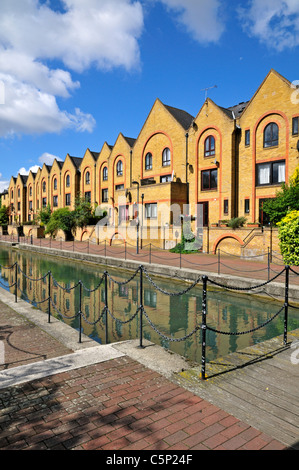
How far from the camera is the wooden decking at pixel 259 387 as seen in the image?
3.74 meters

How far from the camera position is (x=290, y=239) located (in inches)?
588

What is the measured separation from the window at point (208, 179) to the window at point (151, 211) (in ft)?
16.0

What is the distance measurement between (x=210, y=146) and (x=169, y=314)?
2082 cm

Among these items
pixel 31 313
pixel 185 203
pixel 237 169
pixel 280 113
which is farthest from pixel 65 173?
pixel 31 313

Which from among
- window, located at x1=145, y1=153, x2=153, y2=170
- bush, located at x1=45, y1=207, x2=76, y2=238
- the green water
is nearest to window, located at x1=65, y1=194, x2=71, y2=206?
bush, located at x1=45, y1=207, x2=76, y2=238

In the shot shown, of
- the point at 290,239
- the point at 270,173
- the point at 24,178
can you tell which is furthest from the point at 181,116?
the point at 24,178

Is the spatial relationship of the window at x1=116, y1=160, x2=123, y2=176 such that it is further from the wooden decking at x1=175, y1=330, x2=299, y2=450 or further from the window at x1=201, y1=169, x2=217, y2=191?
the wooden decking at x1=175, y1=330, x2=299, y2=450

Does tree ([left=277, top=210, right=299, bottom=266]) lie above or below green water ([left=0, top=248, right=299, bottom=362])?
above

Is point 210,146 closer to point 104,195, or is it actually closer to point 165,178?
point 165,178

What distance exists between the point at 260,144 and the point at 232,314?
1812cm

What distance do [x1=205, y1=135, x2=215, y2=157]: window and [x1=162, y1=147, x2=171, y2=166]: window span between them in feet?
15.8

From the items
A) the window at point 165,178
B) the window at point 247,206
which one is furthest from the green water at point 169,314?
the window at point 165,178

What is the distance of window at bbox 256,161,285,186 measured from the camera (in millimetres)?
23603
